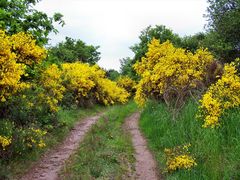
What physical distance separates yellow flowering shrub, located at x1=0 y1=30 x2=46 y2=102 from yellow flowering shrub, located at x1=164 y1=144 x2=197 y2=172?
14.1ft

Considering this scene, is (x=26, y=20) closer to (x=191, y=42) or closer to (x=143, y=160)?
(x=143, y=160)

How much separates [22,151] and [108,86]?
22552mm

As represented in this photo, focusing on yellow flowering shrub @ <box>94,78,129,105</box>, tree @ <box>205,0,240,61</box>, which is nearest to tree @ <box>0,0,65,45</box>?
tree @ <box>205,0,240,61</box>

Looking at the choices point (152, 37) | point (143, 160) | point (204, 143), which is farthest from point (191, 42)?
point (204, 143)

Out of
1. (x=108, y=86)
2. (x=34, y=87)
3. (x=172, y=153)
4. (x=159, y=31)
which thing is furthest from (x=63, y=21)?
(x=159, y=31)

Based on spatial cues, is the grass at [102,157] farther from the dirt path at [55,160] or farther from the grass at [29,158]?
the grass at [29,158]

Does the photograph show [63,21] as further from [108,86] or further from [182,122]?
[108,86]

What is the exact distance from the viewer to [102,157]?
11.7 metres

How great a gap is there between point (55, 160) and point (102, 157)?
1.64m

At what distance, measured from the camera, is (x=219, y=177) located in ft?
28.4

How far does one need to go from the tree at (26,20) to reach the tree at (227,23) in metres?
9.11

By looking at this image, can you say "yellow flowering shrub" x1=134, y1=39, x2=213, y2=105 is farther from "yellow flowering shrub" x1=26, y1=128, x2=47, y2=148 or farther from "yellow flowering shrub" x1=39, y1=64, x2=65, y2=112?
"yellow flowering shrub" x1=26, y1=128, x2=47, y2=148

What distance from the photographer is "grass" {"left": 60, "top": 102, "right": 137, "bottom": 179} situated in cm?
1021

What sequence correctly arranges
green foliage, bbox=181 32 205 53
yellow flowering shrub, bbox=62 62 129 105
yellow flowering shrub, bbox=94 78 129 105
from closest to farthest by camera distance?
yellow flowering shrub, bbox=62 62 129 105, yellow flowering shrub, bbox=94 78 129 105, green foliage, bbox=181 32 205 53
